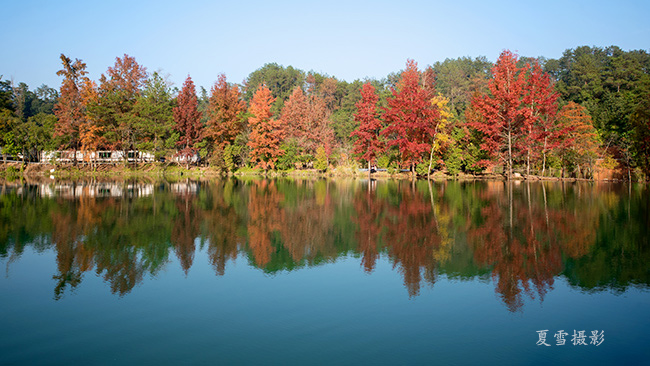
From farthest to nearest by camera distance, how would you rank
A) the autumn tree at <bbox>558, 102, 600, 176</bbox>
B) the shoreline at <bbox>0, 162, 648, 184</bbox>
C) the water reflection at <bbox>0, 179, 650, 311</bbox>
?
the shoreline at <bbox>0, 162, 648, 184</bbox> → the autumn tree at <bbox>558, 102, 600, 176</bbox> → the water reflection at <bbox>0, 179, 650, 311</bbox>

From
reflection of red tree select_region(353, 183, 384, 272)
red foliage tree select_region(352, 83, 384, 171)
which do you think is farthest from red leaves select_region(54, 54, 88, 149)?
reflection of red tree select_region(353, 183, 384, 272)

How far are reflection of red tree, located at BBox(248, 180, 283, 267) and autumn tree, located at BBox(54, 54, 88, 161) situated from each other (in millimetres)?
33740

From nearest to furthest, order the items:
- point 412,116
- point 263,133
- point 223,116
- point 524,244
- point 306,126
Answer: point 524,244 < point 412,116 < point 263,133 < point 223,116 < point 306,126

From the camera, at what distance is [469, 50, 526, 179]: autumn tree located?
33219 millimetres

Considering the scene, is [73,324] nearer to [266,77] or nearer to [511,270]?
[511,270]

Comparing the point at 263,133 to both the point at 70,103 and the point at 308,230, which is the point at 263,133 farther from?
the point at 308,230

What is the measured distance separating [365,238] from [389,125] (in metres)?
29.9

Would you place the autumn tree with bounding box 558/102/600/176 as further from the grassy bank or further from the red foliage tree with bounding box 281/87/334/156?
the red foliage tree with bounding box 281/87/334/156

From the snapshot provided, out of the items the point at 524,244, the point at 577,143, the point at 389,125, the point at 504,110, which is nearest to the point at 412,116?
the point at 389,125

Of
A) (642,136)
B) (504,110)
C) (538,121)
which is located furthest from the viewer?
(538,121)

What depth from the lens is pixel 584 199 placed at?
2134 cm

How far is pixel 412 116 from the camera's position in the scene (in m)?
37.5

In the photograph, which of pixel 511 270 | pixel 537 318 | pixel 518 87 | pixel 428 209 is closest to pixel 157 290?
pixel 537 318

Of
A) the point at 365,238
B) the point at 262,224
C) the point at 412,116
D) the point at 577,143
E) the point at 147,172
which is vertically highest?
the point at 412,116
